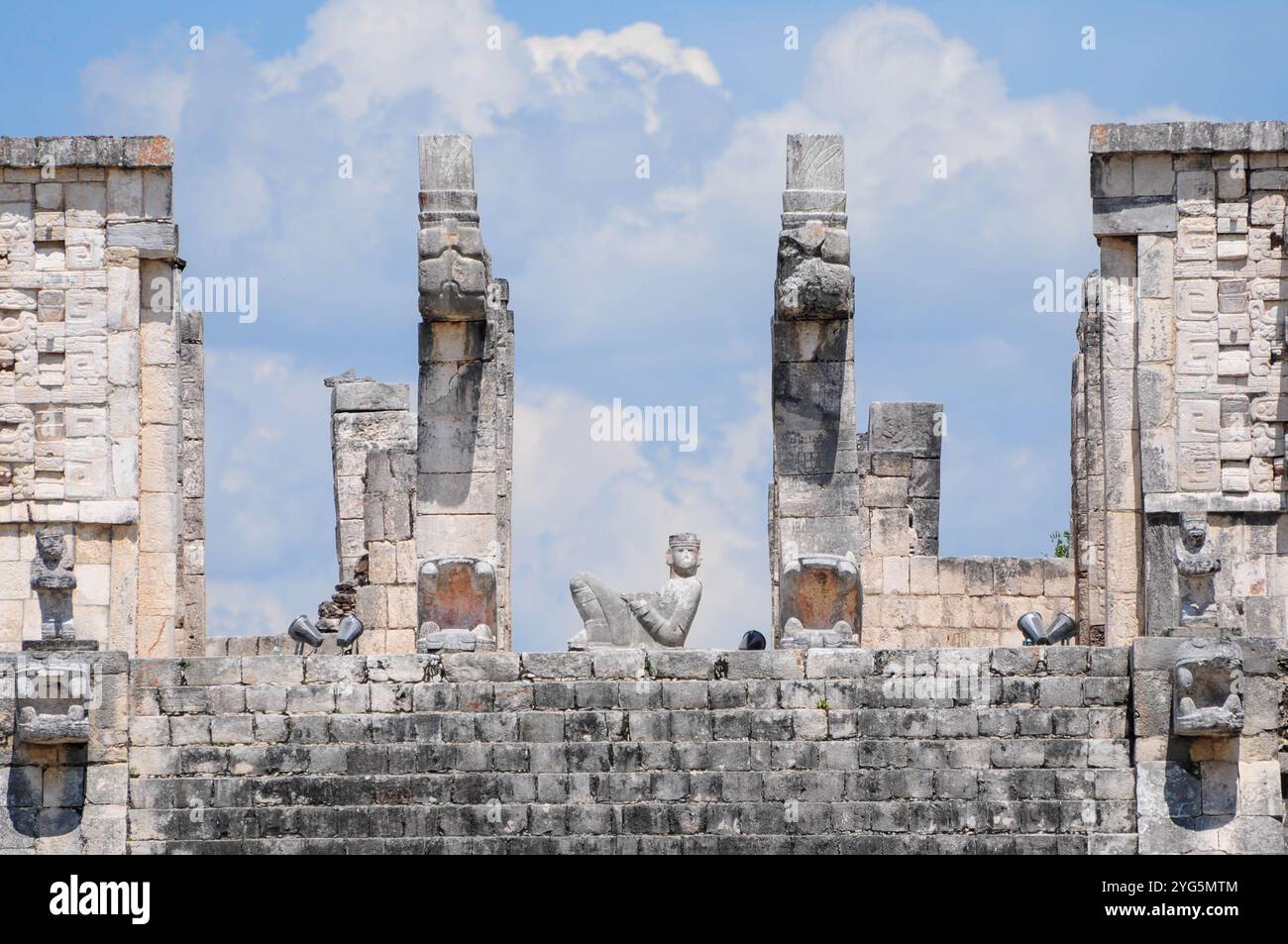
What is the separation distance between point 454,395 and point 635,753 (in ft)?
13.9

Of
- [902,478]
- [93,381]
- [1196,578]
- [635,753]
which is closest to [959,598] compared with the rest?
[902,478]

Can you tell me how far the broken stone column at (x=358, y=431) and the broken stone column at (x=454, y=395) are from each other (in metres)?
5.91

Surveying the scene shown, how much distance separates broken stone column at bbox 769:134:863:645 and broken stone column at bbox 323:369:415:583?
7.20m

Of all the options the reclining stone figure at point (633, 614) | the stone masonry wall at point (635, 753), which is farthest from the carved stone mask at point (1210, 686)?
the reclining stone figure at point (633, 614)

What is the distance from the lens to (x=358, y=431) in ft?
95.3

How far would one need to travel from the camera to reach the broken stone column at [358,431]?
94.9 feet

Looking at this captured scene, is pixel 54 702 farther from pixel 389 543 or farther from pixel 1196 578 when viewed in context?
pixel 1196 578

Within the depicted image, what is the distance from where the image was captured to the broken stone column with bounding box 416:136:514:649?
22500 millimetres

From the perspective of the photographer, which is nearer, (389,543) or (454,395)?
(454,395)

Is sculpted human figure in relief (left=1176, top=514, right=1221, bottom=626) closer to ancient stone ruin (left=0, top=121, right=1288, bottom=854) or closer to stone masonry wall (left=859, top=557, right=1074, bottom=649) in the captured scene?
ancient stone ruin (left=0, top=121, right=1288, bottom=854)

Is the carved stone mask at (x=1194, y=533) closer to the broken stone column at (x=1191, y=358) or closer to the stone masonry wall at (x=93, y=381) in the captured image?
the broken stone column at (x=1191, y=358)

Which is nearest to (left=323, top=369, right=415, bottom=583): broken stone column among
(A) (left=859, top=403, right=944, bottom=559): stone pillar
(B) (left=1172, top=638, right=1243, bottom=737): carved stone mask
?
(A) (left=859, top=403, right=944, bottom=559): stone pillar

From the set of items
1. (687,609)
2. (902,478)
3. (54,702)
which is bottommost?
(54,702)
